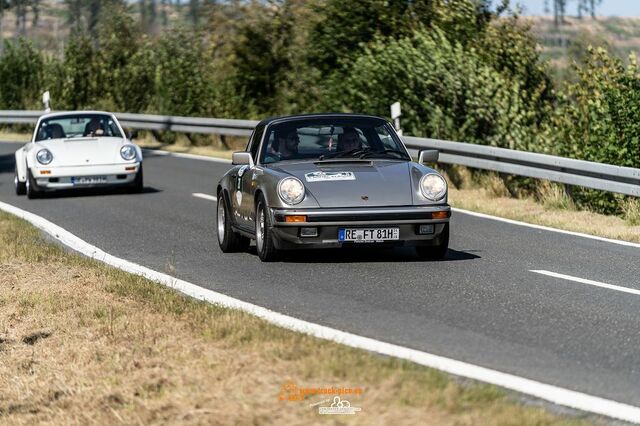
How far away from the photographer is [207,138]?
107 feet

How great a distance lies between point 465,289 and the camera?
9.81 meters

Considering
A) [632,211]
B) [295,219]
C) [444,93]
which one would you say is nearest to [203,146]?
[444,93]

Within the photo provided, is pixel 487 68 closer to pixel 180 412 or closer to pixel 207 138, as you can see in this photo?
pixel 207 138

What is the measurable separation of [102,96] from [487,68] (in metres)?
19.5

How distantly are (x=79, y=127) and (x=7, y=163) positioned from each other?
792 centimetres

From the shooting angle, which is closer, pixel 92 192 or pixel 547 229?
pixel 547 229

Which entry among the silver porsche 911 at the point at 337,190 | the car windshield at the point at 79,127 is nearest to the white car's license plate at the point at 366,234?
the silver porsche 911 at the point at 337,190

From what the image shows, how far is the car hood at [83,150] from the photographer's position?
1986 centimetres

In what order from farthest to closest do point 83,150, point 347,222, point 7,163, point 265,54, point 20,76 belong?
point 20,76
point 265,54
point 7,163
point 83,150
point 347,222

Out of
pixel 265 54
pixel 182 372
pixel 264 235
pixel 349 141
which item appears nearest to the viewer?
pixel 182 372

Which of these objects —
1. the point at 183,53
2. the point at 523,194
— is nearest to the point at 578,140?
the point at 523,194

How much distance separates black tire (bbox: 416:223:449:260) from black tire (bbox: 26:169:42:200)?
375 inches

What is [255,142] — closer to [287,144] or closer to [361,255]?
[287,144]

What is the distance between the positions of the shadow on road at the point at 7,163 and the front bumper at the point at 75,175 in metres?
6.75
